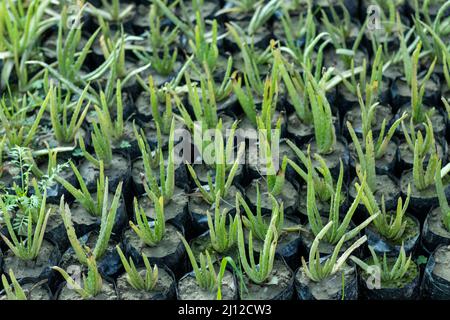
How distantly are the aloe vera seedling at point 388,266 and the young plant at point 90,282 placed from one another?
651mm

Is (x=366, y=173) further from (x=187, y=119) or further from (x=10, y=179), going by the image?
(x=10, y=179)

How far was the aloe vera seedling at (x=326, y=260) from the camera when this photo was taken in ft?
6.60

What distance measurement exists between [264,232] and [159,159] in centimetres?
43

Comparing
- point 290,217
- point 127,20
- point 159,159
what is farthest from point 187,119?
point 127,20

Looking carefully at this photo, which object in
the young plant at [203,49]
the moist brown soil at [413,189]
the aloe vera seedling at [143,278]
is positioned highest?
the young plant at [203,49]

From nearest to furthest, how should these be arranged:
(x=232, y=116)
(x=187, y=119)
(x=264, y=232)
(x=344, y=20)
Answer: (x=264, y=232)
(x=187, y=119)
(x=232, y=116)
(x=344, y=20)

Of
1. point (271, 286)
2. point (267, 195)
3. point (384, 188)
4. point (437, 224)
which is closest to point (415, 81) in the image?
point (384, 188)

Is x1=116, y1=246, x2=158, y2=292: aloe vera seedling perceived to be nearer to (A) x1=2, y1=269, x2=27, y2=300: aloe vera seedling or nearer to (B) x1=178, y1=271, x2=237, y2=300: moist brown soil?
(B) x1=178, y1=271, x2=237, y2=300: moist brown soil

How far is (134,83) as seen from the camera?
2742 mm

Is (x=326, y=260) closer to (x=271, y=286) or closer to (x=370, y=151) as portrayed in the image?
(x=271, y=286)

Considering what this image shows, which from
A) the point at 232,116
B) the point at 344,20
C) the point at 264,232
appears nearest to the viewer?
the point at 264,232

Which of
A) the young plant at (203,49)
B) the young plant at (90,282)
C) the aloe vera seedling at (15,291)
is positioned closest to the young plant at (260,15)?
the young plant at (203,49)

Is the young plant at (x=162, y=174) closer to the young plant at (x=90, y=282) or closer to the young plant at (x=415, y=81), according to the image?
the young plant at (x=90, y=282)

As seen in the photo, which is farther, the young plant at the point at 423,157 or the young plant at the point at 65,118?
the young plant at the point at 65,118
